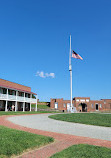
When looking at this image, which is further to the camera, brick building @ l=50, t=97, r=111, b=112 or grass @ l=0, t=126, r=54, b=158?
brick building @ l=50, t=97, r=111, b=112

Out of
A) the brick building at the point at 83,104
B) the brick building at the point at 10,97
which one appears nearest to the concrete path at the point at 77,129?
the brick building at the point at 10,97

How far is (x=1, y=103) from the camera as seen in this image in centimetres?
2917

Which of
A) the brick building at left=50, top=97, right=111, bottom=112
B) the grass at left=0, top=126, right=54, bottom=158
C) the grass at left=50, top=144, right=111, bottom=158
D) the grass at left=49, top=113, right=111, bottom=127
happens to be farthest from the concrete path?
the brick building at left=50, top=97, right=111, bottom=112

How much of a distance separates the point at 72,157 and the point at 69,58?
92.4ft

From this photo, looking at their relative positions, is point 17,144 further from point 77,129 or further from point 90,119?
point 90,119

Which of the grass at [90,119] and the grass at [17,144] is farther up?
the grass at [17,144]

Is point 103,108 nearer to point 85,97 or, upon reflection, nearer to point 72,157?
point 85,97

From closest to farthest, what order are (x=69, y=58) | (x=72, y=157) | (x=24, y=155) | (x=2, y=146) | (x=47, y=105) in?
(x=72, y=157), (x=24, y=155), (x=2, y=146), (x=69, y=58), (x=47, y=105)

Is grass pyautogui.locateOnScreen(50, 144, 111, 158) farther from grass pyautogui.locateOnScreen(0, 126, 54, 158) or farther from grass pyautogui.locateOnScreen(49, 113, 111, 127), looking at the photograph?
grass pyautogui.locateOnScreen(49, 113, 111, 127)

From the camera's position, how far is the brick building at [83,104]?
48.1 m

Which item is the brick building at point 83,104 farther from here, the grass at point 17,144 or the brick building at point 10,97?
the grass at point 17,144

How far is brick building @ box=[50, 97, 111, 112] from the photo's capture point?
48094 millimetres

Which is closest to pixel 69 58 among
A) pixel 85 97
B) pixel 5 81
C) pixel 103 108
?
pixel 5 81

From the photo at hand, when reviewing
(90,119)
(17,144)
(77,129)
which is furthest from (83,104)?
(17,144)
